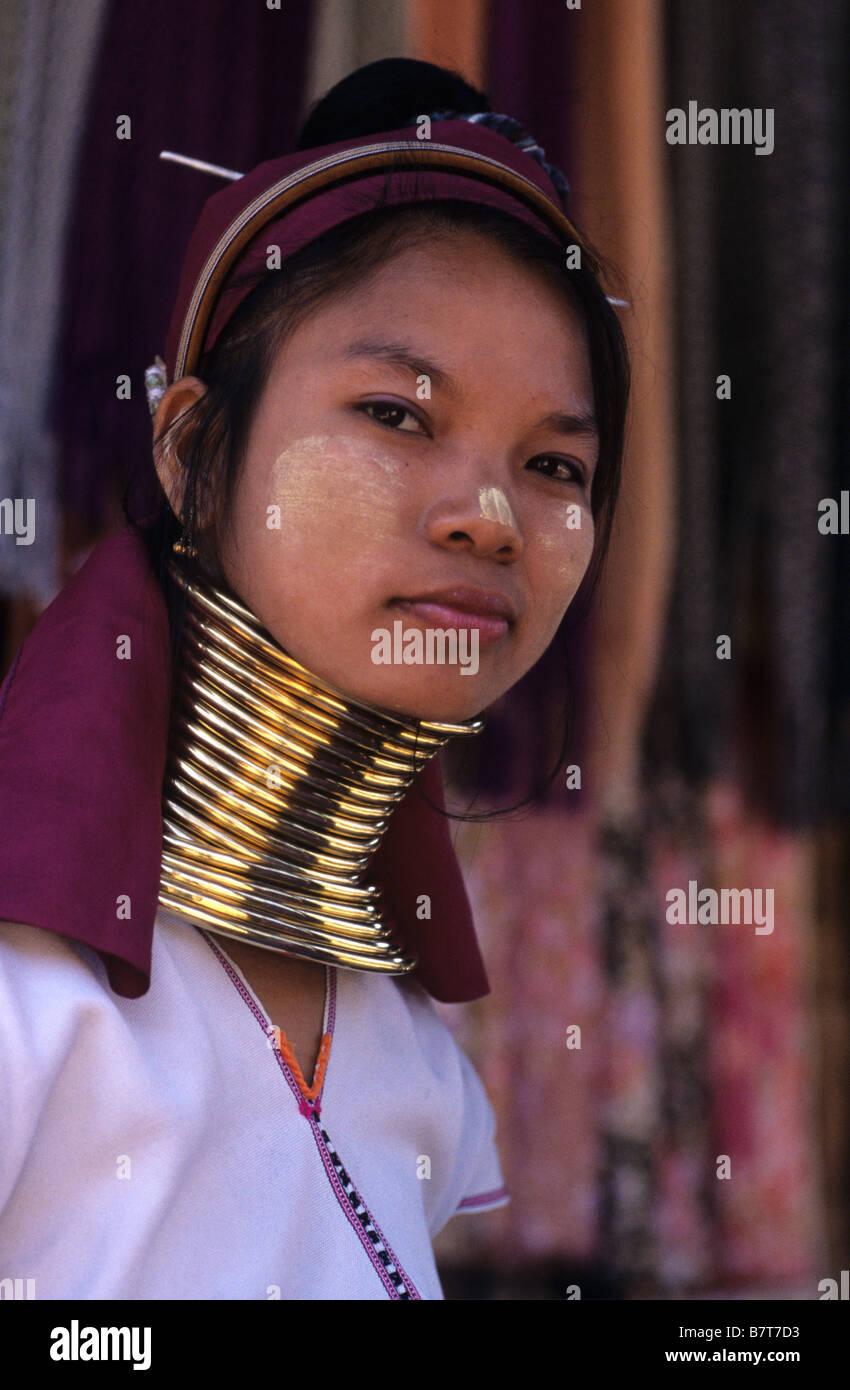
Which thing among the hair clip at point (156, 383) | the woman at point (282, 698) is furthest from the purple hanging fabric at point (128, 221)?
the woman at point (282, 698)

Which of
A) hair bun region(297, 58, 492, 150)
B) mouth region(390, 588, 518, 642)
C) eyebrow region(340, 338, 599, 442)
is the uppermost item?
hair bun region(297, 58, 492, 150)

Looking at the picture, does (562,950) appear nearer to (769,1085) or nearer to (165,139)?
(769,1085)

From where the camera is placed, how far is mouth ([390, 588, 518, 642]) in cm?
102

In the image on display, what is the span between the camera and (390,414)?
1.05m

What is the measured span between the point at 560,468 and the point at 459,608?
0.22 m

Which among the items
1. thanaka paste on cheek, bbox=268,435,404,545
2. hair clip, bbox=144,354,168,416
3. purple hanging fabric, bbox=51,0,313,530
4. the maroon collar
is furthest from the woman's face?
purple hanging fabric, bbox=51,0,313,530

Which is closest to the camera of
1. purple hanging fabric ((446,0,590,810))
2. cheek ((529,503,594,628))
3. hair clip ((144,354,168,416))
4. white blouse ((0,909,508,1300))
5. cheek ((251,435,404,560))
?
white blouse ((0,909,508,1300))

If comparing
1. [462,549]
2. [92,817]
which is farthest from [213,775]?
[462,549]

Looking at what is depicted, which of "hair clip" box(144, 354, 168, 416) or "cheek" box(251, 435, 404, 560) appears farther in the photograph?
"hair clip" box(144, 354, 168, 416)

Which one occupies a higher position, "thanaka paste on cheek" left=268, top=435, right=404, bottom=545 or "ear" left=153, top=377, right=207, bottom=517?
"ear" left=153, top=377, right=207, bottom=517

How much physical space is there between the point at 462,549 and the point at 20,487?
35.1 inches

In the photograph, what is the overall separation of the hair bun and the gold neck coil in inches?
Result: 19.8

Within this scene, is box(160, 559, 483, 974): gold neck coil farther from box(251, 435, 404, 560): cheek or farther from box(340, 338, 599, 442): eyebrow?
box(340, 338, 599, 442): eyebrow

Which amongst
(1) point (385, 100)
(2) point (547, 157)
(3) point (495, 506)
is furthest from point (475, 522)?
(2) point (547, 157)
